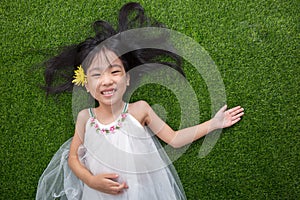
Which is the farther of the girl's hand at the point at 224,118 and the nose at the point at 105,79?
the girl's hand at the point at 224,118

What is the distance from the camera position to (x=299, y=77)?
1.68m

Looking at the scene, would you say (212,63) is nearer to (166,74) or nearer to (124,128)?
(166,74)

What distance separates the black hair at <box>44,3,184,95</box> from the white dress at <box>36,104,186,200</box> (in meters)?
0.23

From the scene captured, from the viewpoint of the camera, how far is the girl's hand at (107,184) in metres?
1.57

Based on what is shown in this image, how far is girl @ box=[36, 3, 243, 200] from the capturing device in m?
1.59

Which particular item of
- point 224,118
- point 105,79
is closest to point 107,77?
point 105,79

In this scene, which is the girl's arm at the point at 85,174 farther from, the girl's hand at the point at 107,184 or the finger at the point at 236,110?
the finger at the point at 236,110

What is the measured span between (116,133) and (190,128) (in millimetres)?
342

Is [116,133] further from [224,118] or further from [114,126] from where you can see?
[224,118]

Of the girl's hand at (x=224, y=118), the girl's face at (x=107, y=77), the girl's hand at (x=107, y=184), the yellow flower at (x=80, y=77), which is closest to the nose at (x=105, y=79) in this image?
the girl's face at (x=107, y=77)

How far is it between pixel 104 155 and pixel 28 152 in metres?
0.46

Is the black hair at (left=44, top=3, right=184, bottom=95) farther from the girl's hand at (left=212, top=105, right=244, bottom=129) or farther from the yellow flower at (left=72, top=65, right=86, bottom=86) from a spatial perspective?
the girl's hand at (left=212, top=105, right=244, bottom=129)

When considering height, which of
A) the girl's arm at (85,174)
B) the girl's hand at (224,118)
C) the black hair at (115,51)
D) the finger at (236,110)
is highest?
the black hair at (115,51)

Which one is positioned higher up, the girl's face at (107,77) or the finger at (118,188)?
the girl's face at (107,77)
